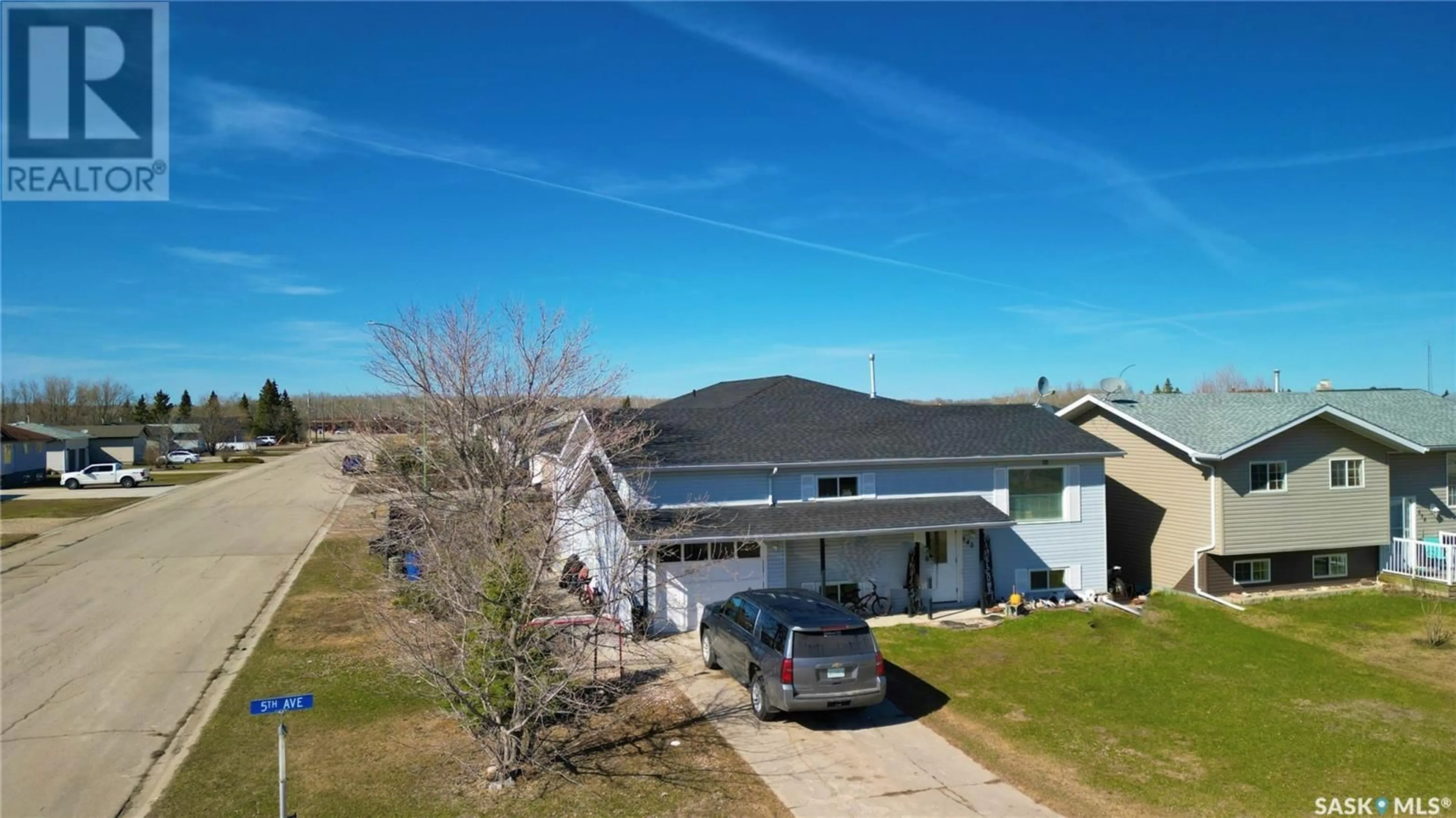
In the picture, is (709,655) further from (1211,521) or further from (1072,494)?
(1211,521)

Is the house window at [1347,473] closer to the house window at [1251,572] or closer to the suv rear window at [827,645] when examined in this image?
the house window at [1251,572]

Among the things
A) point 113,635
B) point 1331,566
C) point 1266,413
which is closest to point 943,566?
point 1266,413

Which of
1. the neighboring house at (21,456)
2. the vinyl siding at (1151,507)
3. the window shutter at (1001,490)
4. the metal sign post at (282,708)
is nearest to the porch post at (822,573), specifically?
the window shutter at (1001,490)

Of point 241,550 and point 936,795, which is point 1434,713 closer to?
point 936,795

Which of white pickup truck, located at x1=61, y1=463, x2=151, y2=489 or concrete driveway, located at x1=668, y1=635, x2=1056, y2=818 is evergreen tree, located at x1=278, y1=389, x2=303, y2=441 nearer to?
white pickup truck, located at x1=61, y1=463, x2=151, y2=489

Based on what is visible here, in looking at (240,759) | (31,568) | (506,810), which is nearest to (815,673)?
(506,810)

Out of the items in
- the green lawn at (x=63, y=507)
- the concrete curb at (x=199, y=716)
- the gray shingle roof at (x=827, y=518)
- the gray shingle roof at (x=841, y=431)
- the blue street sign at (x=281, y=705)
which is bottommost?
the concrete curb at (x=199, y=716)

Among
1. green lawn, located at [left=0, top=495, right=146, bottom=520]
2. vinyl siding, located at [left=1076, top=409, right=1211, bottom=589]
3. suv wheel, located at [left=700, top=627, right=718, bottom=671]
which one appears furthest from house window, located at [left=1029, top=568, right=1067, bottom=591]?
green lawn, located at [left=0, top=495, right=146, bottom=520]
